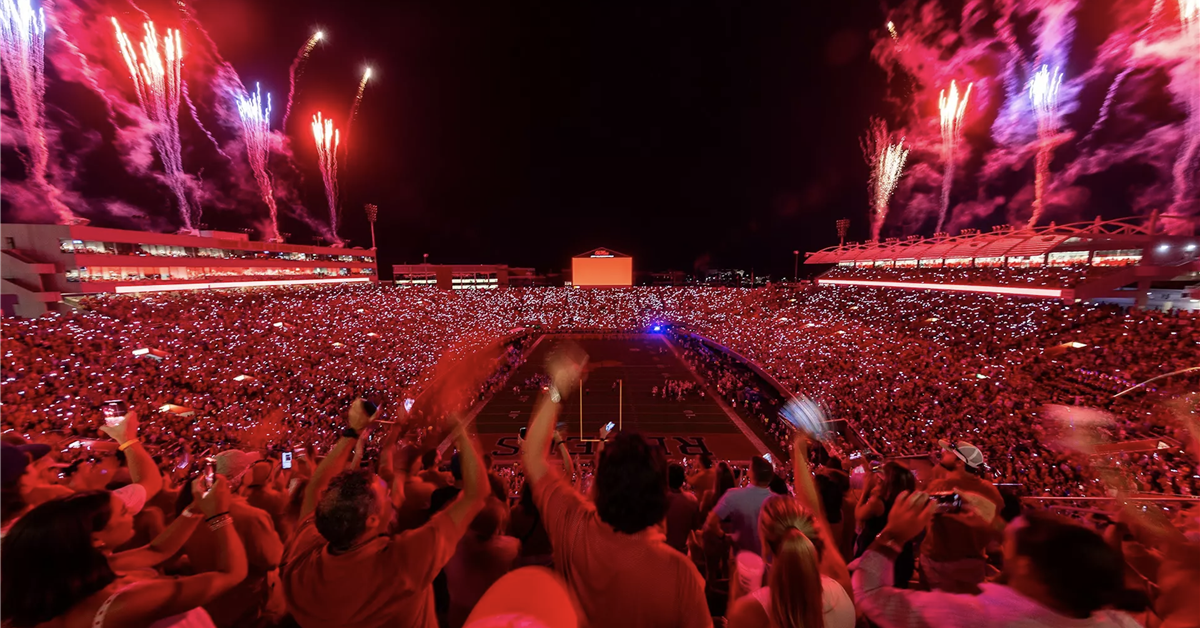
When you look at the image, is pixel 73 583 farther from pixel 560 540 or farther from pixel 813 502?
pixel 813 502

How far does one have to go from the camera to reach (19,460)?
258 cm

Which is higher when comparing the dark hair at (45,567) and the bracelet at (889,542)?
the dark hair at (45,567)

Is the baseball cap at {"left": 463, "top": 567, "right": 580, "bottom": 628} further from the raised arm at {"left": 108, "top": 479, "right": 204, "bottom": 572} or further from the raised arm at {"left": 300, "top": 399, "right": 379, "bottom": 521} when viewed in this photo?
the raised arm at {"left": 108, "top": 479, "right": 204, "bottom": 572}

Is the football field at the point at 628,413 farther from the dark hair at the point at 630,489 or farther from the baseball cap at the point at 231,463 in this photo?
the dark hair at the point at 630,489

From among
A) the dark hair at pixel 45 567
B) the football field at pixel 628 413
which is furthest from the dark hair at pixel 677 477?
the football field at pixel 628 413

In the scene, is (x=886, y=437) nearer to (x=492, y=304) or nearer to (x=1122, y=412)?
(x=1122, y=412)

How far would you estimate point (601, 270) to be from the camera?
65.2 m

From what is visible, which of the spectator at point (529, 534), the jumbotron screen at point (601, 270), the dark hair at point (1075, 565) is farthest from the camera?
the jumbotron screen at point (601, 270)

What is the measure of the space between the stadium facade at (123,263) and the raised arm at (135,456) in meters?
38.2

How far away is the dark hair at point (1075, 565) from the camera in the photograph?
1.46m

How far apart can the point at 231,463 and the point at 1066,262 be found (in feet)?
139

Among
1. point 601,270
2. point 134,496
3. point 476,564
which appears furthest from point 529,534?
point 601,270

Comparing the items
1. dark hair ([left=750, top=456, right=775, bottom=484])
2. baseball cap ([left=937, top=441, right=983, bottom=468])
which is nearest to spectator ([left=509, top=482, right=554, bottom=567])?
dark hair ([left=750, top=456, right=775, bottom=484])

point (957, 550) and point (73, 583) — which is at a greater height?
point (73, 583)
